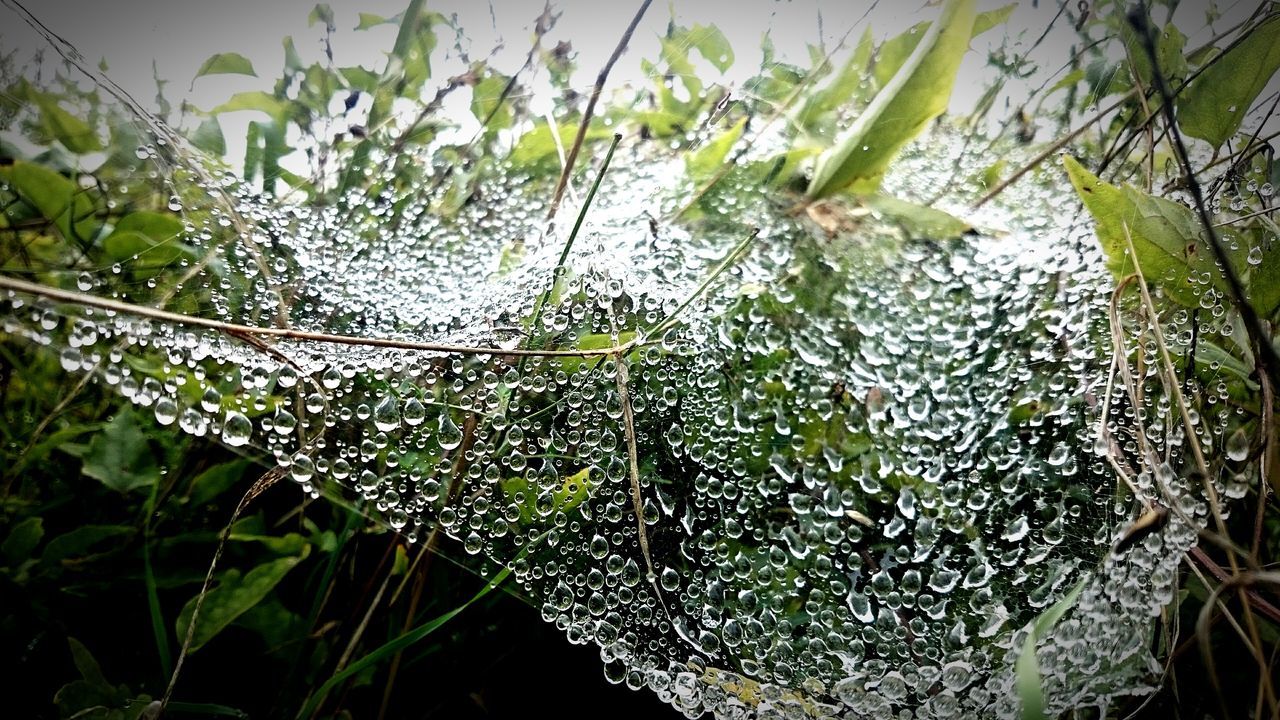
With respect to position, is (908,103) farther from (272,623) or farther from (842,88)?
(272,623)

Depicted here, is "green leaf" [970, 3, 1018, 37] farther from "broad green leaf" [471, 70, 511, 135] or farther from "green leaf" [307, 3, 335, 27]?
"green leaf" [307, 3, 335, 27]

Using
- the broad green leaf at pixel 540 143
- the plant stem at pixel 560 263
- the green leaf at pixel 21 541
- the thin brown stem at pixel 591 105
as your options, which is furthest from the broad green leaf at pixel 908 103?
the green leaf at pixel 21 541

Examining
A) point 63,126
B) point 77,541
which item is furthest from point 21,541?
point 63,126

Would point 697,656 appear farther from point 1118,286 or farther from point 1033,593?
point 1118,286

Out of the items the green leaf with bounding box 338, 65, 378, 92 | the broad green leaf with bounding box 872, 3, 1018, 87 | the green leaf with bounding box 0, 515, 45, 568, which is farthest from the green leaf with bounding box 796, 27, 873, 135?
the green leaf with bounding box 0, 515, 45, 568

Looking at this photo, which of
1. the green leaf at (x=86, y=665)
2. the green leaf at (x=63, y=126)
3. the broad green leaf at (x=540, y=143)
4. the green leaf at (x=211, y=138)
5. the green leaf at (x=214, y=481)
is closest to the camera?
the green leaf at (x=86, y=665)

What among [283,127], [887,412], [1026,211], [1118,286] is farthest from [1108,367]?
[283,127]

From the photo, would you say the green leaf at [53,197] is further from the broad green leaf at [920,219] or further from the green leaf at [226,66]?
the broad green leaf at [920,219]
